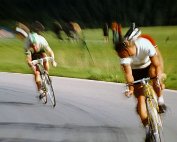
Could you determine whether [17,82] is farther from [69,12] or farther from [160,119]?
[160,119]

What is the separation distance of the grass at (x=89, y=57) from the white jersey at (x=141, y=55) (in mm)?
97

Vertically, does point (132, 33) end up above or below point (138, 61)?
above

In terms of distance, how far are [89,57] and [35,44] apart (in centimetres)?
57

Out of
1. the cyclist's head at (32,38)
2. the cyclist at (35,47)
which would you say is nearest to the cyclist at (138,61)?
the cyclist at (35,47)

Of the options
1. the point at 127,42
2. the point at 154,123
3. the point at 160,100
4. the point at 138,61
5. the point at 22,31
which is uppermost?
the point at 22,31

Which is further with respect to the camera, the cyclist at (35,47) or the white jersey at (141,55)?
the cyclist at (35,47)

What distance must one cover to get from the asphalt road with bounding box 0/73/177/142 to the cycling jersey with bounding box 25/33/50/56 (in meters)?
0.29

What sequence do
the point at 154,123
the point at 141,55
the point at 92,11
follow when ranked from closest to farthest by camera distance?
the point at 141,55 < the point at 154,123 < the point at 92,11

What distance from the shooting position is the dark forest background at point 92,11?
615cm

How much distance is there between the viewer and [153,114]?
6.15 metres

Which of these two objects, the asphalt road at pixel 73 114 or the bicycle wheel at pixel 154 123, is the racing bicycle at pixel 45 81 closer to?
A: the asphalt road at pixel 73 114

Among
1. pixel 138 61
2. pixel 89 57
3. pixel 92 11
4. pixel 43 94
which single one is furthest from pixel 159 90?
pixel 43 94

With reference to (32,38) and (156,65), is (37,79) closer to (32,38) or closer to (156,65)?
(32,38)

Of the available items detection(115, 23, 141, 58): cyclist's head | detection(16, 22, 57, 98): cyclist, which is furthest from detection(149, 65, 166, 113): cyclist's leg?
detection(16, 22, 57, 98): cyclist
